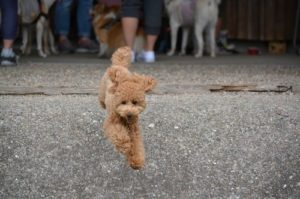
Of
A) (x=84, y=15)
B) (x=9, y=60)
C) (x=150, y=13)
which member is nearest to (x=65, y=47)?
(x=84, y=15)

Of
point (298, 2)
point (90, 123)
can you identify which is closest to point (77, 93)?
point (90, 123)

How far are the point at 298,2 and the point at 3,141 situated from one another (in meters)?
4.91

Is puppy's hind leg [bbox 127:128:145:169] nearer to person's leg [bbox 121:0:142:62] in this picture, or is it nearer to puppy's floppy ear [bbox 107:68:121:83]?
puppy's floppy ear [bbox 107:68:121:83]

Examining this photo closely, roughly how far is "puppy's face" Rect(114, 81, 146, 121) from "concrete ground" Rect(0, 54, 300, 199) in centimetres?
170

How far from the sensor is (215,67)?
720cm

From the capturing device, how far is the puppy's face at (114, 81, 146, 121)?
10.1ft

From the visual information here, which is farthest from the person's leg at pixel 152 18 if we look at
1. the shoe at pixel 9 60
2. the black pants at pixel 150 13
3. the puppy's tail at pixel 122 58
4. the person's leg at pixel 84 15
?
the puppy's tail at pixel 122 58

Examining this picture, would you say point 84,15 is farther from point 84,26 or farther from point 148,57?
point 148,57

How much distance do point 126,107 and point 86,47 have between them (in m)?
6.04

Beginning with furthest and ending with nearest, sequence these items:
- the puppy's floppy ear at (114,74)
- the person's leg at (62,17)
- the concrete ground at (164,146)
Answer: the person's leg at (62,17)
the concrete ground at (164,146)
the puppy's floppy ear at (114,74)

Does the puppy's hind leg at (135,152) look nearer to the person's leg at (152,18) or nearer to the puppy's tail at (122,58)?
the puppy's tail at (122,58)

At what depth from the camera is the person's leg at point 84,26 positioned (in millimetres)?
8844

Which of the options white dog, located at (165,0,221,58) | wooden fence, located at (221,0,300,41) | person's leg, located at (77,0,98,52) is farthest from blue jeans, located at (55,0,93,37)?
wooden fence, located at (221,0,300,41)

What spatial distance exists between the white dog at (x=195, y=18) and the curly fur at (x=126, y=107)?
4882 millimetres
